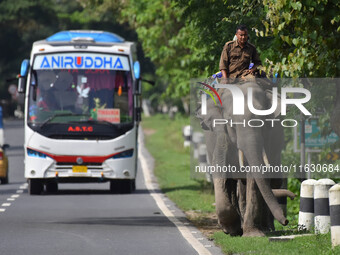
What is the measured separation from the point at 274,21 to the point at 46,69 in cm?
1395

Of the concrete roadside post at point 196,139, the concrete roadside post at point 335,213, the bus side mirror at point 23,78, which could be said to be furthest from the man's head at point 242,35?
the concrete roadside post at point 196,139

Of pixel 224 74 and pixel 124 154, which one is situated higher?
pixel 224 74

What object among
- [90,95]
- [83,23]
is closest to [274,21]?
[90,95]

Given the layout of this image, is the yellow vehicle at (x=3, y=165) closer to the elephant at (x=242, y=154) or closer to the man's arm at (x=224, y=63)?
the elephant at (x=242, y=154)

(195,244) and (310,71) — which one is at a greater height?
(310,71)

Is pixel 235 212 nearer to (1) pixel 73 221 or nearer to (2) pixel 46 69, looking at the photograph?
(1) pixel 73 221

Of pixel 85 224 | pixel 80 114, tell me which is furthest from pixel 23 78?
pixel 85 224

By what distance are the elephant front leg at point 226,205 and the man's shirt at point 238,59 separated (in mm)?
1431

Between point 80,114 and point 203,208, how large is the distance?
569 centimetres

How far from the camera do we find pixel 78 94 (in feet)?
84.0

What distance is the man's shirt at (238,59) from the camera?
1459 centimetres

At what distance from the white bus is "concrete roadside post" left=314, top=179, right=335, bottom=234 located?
38.1 ft

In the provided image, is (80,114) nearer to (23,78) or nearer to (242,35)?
(23,78)

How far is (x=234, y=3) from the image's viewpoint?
52.9ft
